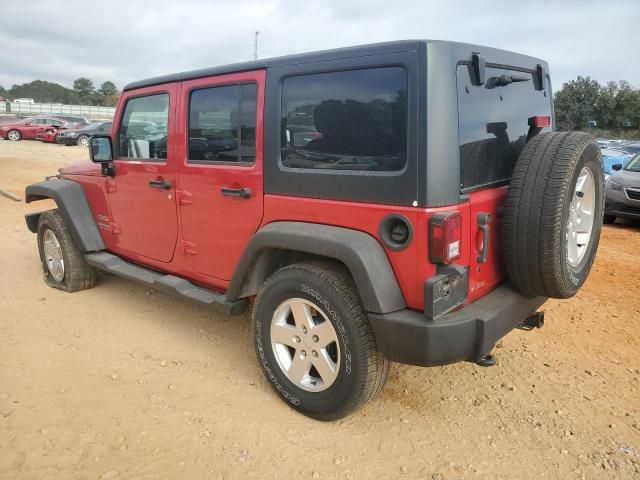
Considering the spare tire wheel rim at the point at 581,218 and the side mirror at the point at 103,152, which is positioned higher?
the side mirror at the point at 103,152

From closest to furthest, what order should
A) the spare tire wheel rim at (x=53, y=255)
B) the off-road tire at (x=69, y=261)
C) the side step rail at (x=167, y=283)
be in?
the side step rail at (x=167, y=283), the off-road tire at (x=69, y=261), the spare tire wheel rim at (x=53, y=255)

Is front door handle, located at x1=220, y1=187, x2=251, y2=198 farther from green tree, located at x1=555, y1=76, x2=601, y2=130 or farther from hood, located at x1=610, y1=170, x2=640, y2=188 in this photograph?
green tree, located at x1=555, y1=76, x2=601, y2=130

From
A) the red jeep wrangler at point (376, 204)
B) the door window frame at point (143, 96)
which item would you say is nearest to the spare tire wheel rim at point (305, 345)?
the red jeep wrangler at point (376, 204)

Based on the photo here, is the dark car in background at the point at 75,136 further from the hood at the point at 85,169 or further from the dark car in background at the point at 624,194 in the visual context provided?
the dark car in background at the point at 624,194

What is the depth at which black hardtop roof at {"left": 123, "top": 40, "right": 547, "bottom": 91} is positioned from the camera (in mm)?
2355

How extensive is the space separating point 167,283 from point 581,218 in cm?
279

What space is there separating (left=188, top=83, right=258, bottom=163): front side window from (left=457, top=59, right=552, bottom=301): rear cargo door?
1.25 m

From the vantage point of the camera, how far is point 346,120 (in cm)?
258

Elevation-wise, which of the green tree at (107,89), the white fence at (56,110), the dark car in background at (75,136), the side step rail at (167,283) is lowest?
the side step rail at (167,283)

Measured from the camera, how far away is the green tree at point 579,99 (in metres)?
36.0

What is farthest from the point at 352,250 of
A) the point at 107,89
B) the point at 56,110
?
the point at 107,89

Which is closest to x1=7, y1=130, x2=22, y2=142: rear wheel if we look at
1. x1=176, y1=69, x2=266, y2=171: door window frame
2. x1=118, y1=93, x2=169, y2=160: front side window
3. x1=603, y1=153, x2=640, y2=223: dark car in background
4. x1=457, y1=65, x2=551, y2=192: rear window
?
x1=118, y1=93, x2=169, y2=160: front side window

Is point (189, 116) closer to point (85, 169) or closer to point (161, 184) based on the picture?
point (161, 184)

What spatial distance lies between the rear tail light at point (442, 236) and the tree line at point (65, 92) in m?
77.8
